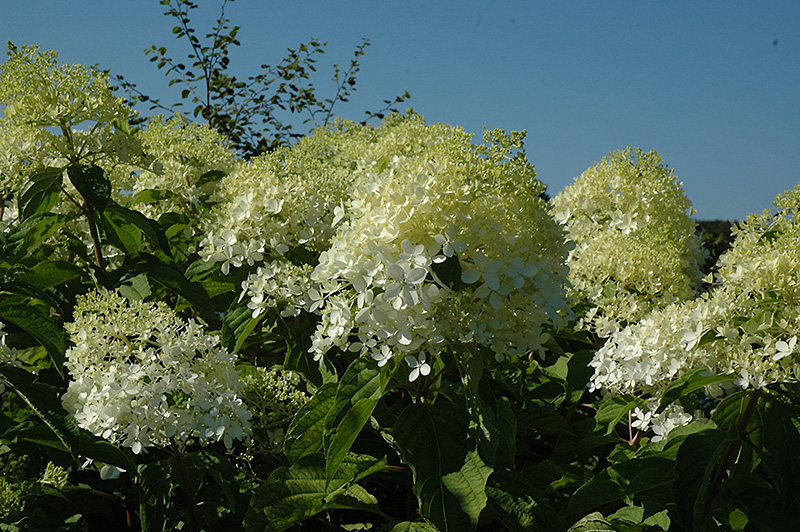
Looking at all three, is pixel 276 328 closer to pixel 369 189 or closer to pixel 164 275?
pixel 164 275

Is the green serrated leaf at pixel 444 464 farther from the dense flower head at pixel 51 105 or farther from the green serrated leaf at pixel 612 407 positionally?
the dense flower head at pixel 51 105

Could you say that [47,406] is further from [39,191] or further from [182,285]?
[39,191]

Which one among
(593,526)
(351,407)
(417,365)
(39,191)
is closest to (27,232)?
(39,191)

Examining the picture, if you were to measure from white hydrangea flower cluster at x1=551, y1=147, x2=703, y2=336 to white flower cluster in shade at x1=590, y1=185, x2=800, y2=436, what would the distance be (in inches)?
16.5

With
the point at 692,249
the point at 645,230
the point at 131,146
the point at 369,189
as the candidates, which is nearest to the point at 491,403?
the point at 369,189

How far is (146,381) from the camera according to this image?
2.45 m

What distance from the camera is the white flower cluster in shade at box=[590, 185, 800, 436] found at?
224 centimetres

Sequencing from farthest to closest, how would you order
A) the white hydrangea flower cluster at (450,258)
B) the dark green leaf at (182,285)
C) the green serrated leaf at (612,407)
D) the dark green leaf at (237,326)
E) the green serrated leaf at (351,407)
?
the dark green leaf at (182,285)
the dark green leaf at (237,326)
the green serrated leaf at (612,407)
the green serrated leaf at (351,407)
the white hydrangea flower cluster at (450,258)

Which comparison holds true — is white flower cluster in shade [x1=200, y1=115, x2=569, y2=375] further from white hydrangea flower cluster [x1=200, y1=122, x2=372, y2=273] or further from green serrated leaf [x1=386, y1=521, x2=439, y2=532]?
white hydrangea flower cluster [x1=200, y1=122, x2=372, y2=273]

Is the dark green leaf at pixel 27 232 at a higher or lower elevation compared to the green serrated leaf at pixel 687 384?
higher

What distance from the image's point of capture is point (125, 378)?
2297 mm

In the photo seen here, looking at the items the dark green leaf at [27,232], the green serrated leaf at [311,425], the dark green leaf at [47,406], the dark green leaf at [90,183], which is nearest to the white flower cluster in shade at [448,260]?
the green serrated leaf at [311,425]

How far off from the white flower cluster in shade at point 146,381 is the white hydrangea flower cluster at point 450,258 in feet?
1.58

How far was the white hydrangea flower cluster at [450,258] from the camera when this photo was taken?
2029 millimetres
